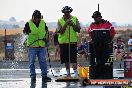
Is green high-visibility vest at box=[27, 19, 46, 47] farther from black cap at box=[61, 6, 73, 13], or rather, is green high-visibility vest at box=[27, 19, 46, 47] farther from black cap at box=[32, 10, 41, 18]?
black cap at box=[61, 6, 73, 13]

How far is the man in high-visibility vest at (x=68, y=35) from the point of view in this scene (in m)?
16.0

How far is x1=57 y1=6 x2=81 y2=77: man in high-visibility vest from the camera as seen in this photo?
16.0 m

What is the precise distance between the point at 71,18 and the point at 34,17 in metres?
1.06

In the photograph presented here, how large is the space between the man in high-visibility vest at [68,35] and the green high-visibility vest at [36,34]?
492 mm

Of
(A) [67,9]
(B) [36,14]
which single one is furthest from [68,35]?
(B) [36,14]

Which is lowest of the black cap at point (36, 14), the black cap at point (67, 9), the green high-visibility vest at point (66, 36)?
the green high-visibility vest at point (66, 36)

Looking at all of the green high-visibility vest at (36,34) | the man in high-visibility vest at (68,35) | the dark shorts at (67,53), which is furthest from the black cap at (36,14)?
the dark shorts at (67,53)

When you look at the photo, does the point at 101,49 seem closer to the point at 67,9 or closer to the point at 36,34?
the point at 67,9

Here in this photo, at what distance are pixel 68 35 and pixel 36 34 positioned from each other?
3.07ft

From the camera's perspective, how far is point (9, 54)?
3378 centimetres

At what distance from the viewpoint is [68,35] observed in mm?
16266

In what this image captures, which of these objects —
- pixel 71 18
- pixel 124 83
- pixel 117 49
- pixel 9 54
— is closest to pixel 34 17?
pixel 71 18

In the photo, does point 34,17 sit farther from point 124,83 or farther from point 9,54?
point 9,54

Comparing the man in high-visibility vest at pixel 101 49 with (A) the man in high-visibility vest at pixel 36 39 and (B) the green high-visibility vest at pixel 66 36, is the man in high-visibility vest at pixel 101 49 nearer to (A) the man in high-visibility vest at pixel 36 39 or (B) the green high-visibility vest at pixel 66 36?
(B) the green high-visibility vest at pixel 66 36
